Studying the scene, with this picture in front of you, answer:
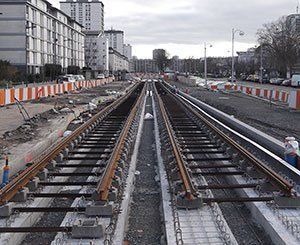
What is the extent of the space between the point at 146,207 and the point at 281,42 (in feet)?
347

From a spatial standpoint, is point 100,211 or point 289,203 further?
point 289,203

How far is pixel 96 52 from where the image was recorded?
164 metres

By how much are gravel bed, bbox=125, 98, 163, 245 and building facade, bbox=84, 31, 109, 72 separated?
148 metres

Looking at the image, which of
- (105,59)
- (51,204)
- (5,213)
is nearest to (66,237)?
(5,213)

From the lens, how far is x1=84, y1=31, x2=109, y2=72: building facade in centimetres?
15988

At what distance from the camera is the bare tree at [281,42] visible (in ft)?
343

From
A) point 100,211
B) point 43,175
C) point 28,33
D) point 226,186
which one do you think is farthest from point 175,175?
point 28,33

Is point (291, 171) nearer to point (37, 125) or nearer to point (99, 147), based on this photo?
point (99, 147)

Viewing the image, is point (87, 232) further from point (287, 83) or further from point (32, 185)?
point (287, 83)

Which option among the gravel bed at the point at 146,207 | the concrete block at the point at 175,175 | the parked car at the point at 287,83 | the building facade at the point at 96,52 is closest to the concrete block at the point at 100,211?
the gravel bed at the point at 146,207

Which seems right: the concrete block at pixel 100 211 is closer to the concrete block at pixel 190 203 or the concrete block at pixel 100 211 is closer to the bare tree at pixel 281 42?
the concrete block at pixel 190 203

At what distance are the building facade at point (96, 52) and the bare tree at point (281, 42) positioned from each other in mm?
60920

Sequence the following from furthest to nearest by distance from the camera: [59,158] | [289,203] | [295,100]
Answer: [295,100], [59,158], [289,203]

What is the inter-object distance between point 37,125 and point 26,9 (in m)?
67.9
